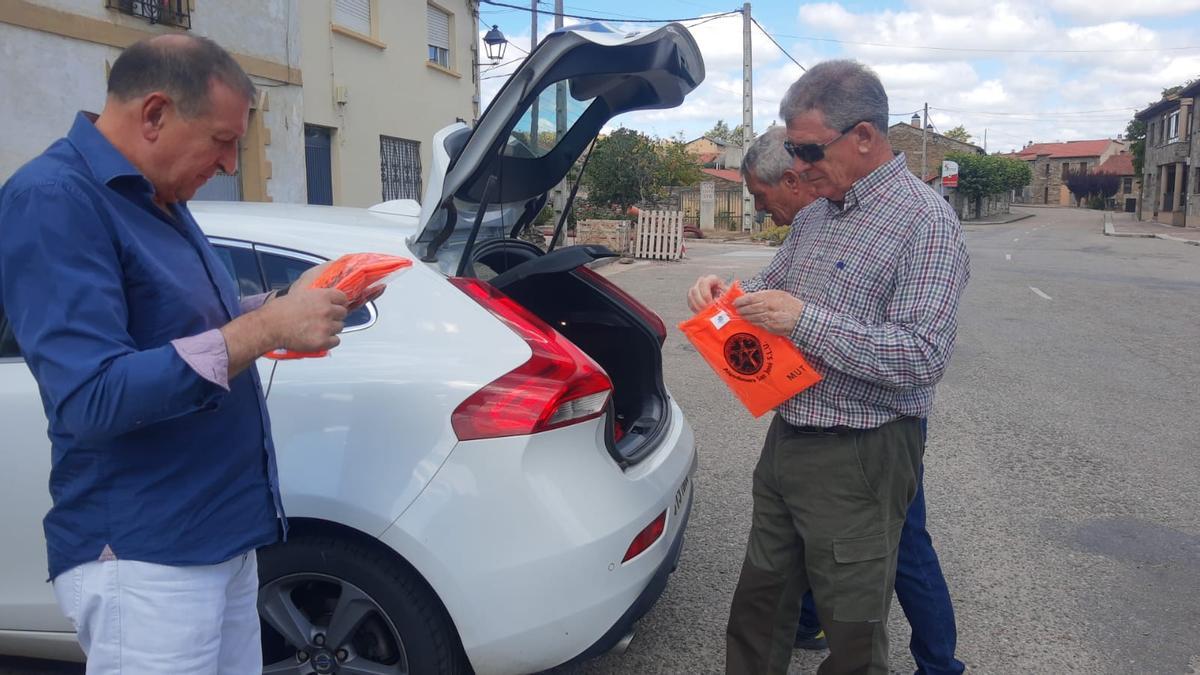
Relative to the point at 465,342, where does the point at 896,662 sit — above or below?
below

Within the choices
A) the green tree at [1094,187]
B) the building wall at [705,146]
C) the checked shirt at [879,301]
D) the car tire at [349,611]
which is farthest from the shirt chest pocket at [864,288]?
the green tree at [1094,187]

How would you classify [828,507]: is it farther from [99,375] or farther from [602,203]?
[602,203]

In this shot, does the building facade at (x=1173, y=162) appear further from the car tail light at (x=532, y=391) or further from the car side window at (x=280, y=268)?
the car side window at (x=280, y=268)

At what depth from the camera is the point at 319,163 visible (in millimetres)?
14070

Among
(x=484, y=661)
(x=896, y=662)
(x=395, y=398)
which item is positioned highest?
(x=395, y=398)

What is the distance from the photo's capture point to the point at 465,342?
2381 mm

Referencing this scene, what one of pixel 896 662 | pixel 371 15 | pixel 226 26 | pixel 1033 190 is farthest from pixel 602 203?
pixel 1033 190

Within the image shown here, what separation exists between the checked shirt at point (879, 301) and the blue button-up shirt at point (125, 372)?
1287 mm

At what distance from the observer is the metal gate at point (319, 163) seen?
544 inches

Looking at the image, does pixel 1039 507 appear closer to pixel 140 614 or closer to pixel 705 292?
pixel 705 292

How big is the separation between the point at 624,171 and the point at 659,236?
23.4 ft

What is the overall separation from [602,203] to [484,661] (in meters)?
25.1

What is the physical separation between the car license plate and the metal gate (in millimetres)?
11918

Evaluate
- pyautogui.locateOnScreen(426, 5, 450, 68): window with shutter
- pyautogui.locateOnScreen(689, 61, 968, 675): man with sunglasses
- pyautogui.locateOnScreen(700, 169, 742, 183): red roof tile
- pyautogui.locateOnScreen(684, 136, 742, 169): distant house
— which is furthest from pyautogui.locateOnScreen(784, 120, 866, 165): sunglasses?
pyautogui.locateOnScreen(684, 136, 742, 169): distant house
